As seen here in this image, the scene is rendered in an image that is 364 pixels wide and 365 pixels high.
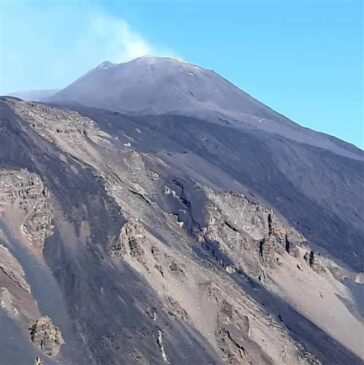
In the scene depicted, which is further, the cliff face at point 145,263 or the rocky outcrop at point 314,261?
the rocky outcrop at point 314,261

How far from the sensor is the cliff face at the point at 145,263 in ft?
225

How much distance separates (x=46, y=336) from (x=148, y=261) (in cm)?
1868

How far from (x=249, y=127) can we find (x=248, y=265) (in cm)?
9396

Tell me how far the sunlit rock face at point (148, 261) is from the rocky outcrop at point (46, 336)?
10 cm

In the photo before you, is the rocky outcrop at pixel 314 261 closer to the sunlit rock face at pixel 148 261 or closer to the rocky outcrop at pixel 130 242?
the sunlit rock face at pixel 148 261

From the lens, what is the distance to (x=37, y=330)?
62969 mm

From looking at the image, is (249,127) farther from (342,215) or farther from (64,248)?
(64,248)

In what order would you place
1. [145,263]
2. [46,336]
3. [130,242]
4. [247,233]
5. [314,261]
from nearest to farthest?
[46,336]
[145,263]
[130,242]
[247,233]
[314,261]

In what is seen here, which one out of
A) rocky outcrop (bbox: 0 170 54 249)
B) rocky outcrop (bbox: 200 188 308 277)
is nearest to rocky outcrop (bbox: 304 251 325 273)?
rocky outcrop (bbox: 200 188 308 277)

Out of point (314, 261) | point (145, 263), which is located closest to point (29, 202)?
point (145, 263)

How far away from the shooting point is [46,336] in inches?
2473

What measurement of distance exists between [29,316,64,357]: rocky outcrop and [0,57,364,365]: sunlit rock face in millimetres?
96

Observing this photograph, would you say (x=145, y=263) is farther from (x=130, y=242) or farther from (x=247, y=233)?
(x=247, y=233)

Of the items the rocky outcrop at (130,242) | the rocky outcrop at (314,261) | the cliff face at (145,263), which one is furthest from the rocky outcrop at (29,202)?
the rocky outcrop at (314,261)
